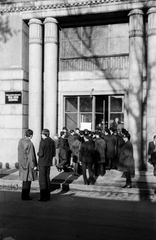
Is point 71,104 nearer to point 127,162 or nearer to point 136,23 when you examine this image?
point 136,23

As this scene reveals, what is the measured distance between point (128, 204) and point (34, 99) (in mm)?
8515

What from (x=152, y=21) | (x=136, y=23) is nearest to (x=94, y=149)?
(x=136, y=23)

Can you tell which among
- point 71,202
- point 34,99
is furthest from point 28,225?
point 34,99

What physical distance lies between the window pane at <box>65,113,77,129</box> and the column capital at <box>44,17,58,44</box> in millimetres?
3488

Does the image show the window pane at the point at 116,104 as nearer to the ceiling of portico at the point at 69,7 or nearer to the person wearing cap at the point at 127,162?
the ceiling of portico at the point at 69,7

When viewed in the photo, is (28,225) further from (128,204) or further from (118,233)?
(128,204)

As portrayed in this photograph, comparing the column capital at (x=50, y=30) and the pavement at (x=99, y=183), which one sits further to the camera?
the column capital at (x=50, y=30)

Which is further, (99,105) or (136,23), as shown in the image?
(99,105)

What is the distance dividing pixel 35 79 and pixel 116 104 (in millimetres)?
3918

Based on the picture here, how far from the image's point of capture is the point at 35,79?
1605cm

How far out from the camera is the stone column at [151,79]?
14453mm

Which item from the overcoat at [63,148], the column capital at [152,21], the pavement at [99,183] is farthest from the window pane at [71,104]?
the column capital at [152,21]

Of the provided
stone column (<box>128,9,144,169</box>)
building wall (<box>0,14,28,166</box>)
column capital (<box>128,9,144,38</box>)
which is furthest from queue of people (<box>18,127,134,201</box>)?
column capital (<box>128,9,144,38</box>)

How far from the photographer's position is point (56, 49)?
53.1 ft
